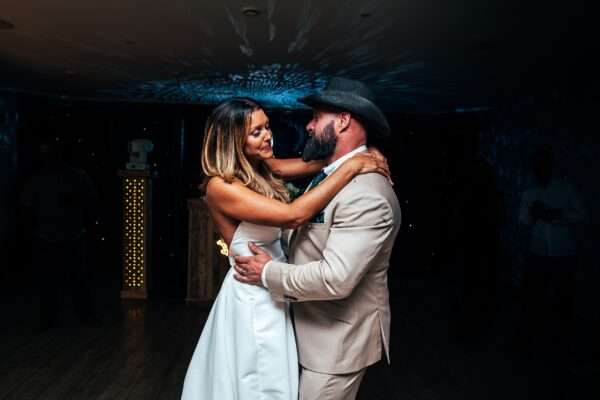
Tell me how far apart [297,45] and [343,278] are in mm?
2925

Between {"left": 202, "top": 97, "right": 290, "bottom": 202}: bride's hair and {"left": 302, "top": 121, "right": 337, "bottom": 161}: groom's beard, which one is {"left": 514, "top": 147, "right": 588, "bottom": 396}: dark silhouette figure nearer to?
{"left": 302, "top": 121, "right": 337, "bottom": 161}: groom's beard

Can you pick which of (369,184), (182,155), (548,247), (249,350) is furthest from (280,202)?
(182,155)

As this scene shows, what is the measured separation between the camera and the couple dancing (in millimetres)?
1615

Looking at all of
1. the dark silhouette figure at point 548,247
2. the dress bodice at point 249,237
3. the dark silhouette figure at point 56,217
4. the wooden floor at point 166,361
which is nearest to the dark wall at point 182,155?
the wooden floor at point 166,361

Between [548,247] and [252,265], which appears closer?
[252,265]

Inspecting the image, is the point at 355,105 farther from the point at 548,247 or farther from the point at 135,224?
the point at 135,224

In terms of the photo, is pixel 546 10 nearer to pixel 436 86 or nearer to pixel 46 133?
pixel 436 86

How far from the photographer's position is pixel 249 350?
181cm

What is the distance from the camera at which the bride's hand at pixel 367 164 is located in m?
1.71

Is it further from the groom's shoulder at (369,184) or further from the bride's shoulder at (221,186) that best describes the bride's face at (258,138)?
the groom's shoulder at (369,184)

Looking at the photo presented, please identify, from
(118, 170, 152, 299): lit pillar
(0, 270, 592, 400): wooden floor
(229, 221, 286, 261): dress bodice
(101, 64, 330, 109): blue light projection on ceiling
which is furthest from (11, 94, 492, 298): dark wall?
(229, 221, 286, 261): dress bodice

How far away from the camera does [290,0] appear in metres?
3.09

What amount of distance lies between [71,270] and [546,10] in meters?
4.24

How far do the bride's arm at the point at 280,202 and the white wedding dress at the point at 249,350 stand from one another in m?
0.14
